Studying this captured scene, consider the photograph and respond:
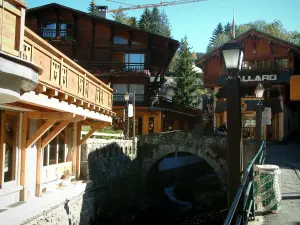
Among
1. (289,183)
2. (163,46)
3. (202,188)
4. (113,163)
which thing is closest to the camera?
(289,183)

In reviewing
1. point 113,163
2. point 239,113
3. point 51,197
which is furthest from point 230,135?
point 113,163

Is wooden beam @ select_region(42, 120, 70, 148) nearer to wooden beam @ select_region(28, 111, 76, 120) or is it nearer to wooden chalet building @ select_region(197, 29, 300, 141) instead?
wooden beam @ select_region(28, 111, 76, 120)

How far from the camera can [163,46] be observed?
31.0m

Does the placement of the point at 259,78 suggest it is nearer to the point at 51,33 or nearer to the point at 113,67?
the point at 113,67

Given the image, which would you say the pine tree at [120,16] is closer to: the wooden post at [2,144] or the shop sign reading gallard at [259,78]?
the shop sign reading gallard at [259,78]

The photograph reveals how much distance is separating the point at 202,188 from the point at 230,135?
72.9 ft

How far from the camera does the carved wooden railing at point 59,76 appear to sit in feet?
21.2

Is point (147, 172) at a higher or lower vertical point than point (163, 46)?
lower

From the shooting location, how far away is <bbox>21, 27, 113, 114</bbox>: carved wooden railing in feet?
21.2

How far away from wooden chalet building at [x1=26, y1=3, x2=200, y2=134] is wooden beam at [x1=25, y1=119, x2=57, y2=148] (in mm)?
20056

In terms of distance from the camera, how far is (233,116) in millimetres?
5113

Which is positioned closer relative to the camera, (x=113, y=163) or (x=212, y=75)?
(x=113, y=163)

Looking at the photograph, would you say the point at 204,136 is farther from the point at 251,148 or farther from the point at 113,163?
the point at 113,163

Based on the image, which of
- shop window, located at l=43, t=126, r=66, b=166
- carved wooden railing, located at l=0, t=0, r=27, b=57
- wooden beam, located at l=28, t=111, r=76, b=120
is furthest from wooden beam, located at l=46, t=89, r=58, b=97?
shop window, located at l=43, t=126, r=66, b=166
